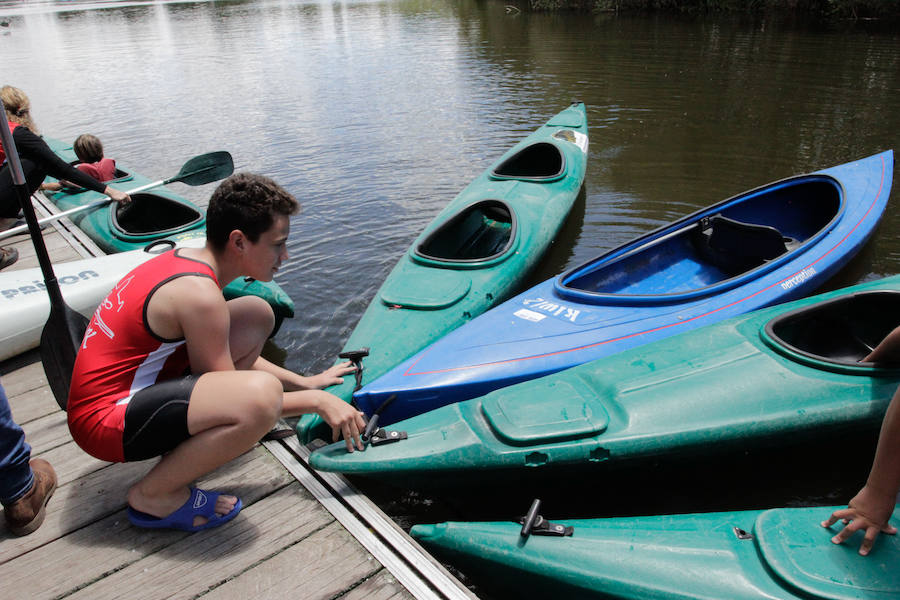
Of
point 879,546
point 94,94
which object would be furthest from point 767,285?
point 94,94

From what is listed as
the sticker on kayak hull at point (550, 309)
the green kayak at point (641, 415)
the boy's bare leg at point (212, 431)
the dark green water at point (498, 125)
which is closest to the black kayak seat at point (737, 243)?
the green kayak at point (641, 415)

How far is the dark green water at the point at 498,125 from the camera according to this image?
10.5 feet

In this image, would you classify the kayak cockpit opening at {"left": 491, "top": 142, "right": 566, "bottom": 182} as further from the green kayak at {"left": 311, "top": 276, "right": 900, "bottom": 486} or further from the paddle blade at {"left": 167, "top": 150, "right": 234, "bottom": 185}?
the green kayak at {"left": 311, "top": 276, "right": 900, "bottom": 486}

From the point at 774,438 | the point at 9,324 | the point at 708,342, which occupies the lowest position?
the point at 774,438

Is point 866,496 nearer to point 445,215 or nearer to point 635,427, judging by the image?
point 635,427

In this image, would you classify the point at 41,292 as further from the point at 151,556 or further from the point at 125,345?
the point at 151,556

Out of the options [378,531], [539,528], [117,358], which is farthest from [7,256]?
[539,528]

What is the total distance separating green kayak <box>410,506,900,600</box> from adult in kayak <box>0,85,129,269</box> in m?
3.98

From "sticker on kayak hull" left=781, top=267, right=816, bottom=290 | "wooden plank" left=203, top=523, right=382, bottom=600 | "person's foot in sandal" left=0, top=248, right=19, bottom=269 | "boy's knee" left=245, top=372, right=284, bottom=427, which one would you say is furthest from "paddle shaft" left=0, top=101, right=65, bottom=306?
"sticker on kayak hull" left=781, top=267, right=816, bottom=290

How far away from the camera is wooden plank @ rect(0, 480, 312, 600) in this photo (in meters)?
2.02

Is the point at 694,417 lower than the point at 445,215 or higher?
lower

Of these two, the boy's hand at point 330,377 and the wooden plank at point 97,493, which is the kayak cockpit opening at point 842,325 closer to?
the boy's hand at point 330,377

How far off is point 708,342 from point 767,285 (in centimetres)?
92

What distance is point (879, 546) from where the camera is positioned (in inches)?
79.0
